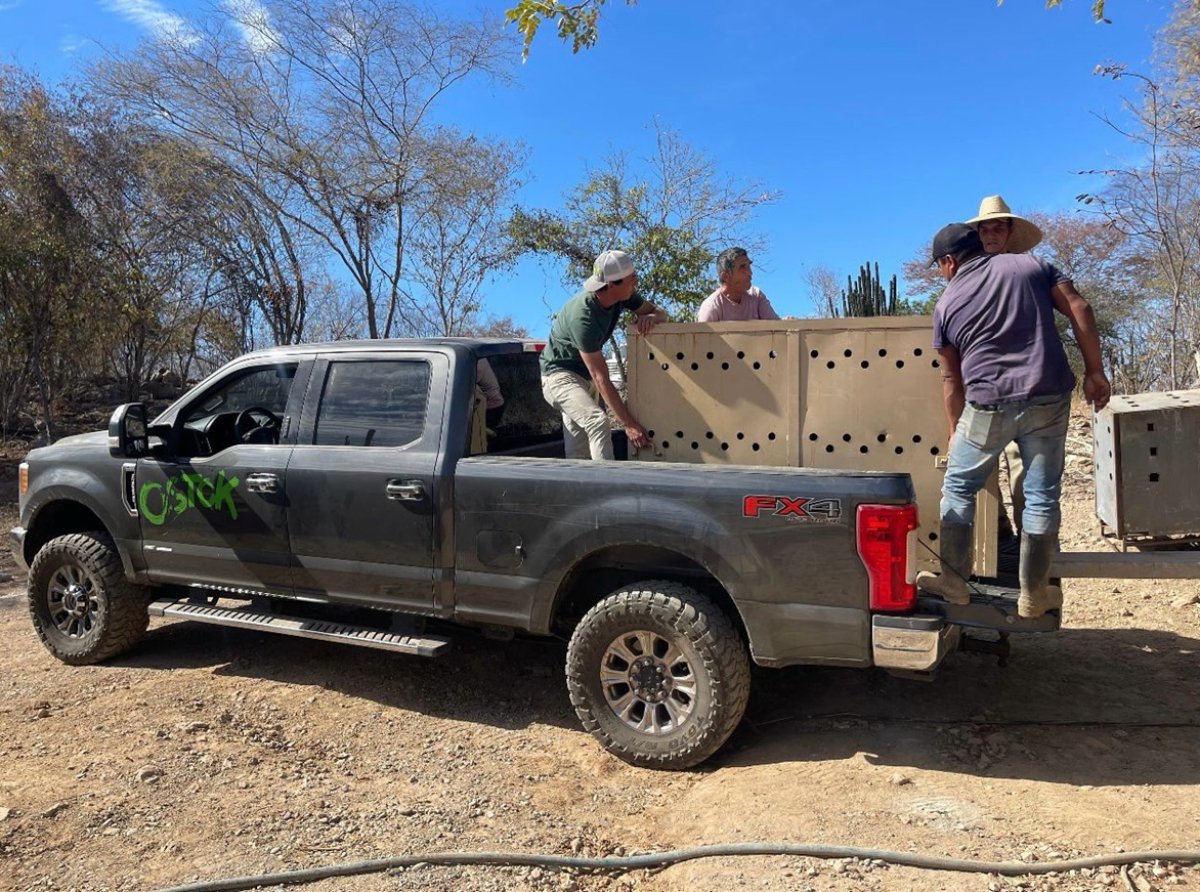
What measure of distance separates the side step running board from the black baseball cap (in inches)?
114

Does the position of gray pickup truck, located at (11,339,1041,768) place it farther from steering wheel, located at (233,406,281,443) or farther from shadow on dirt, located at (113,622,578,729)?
shadow on dirt, located at (113,622,578,729)

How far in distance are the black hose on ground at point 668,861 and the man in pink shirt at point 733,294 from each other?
10.0 ft

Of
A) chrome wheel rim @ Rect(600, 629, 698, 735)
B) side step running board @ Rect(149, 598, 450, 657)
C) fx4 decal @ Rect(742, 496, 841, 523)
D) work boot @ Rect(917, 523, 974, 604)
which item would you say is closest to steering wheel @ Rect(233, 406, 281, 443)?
side step running board @ Rect(149, 598, 450, 657)

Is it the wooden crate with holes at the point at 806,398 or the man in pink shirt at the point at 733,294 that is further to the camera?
the man in pink shirt at the point at 733,294

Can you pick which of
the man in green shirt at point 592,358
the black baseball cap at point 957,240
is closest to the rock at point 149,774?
the man in green shirt at point 592,358

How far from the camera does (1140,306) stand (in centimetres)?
1844

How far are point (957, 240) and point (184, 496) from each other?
4036mm

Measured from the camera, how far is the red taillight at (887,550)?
3.23 metres

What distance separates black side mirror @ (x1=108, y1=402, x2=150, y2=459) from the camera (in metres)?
4.70

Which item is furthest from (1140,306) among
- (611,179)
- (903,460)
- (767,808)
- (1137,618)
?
(767,808)

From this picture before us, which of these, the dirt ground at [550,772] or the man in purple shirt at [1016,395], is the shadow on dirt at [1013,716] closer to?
the dirt ground at [550,772]

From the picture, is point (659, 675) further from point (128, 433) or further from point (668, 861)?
point (128, 433)

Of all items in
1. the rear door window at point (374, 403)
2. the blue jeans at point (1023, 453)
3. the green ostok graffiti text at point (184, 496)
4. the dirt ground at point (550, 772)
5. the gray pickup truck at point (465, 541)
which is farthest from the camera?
the green ostok graffiti text at point (184, 496)

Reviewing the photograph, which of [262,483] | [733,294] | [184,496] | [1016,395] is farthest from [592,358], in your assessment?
[184,496]
